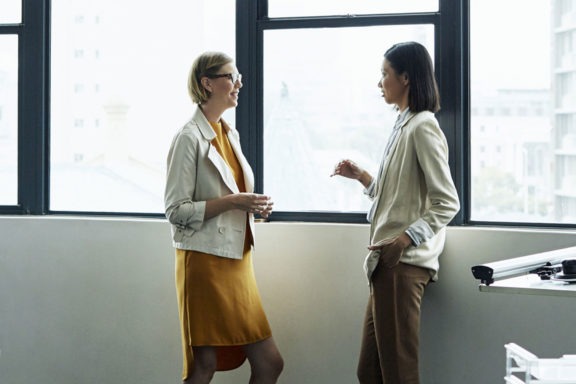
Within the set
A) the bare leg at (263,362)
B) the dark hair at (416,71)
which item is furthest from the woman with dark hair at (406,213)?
the bare leg at (263,362)

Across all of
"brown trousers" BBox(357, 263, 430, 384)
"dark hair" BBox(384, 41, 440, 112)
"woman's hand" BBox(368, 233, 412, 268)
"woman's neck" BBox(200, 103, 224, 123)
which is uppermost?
"dark hair" BBox(384, 41, 440, 112)

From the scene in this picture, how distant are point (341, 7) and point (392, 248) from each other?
130cm

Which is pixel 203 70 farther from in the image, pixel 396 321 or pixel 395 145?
pixel 396 321

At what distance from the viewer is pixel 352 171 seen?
3.48 meters

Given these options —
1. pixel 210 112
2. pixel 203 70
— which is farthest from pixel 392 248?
pixel 203 70

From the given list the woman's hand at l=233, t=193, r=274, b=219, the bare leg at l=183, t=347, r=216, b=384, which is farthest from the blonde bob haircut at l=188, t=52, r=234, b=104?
the bare leg at l=183, t=347, r=216, b=384

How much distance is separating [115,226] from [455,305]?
63.8 inches

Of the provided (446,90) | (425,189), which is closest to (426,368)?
(425,189)

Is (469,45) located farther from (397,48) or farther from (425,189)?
(425,189)

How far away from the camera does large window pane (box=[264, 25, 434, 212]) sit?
148 inches

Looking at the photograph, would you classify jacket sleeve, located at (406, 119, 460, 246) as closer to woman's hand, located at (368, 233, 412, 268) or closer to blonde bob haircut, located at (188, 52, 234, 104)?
woman's hand, located at (368, 233, 412, 268)

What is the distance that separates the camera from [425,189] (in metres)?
3.16

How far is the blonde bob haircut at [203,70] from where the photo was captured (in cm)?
339

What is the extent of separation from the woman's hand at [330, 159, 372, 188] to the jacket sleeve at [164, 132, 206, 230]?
1.95 ft
